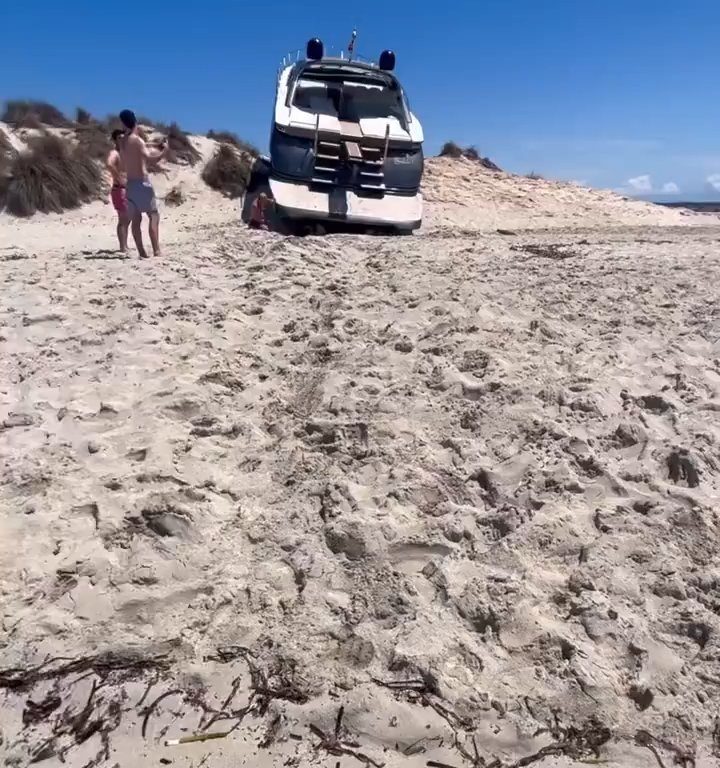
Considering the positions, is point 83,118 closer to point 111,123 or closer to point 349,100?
point 111,123

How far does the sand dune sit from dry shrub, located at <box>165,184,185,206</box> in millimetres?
7419

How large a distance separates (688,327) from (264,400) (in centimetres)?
296

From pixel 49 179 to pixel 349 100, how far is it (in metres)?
5.00

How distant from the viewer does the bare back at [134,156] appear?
6.74 m

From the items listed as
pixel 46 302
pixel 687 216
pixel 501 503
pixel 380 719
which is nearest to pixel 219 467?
pixel 501 503

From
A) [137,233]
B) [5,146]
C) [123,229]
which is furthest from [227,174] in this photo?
[137,233]

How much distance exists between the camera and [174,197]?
13297mm

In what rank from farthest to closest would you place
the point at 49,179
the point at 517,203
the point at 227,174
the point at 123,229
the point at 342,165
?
the point at 517,203, the point at 227,174, the point at 49,179, the point at 342,165, the point at 123,229

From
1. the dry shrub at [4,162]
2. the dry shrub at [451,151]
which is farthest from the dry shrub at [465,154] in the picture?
the dry shrub at [4,162]

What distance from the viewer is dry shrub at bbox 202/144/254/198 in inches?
550

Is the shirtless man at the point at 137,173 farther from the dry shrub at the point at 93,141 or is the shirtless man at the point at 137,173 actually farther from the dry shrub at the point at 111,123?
the dry shrub at the point at 111,123

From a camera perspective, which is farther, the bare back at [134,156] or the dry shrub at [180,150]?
the dry shrub at [180,150]

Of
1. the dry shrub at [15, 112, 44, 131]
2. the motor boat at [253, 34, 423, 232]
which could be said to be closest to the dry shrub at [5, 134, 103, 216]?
the dry shrub at [15, 112, 44, 131]

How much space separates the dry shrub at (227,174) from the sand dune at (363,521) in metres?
8.20
